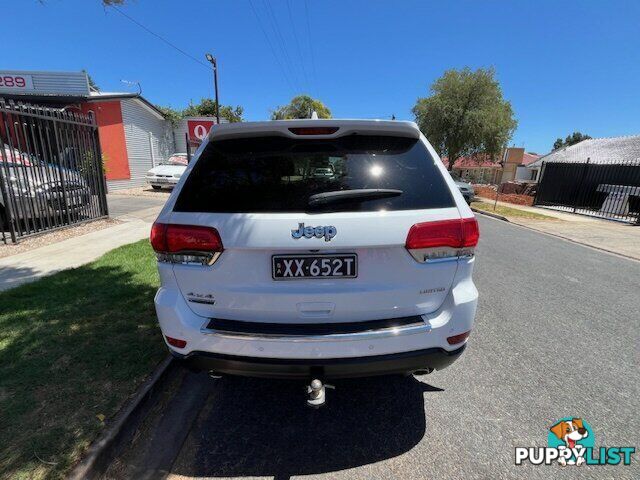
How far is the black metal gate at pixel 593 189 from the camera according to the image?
52.6 feet

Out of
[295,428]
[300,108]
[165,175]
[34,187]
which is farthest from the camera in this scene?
[300,108]

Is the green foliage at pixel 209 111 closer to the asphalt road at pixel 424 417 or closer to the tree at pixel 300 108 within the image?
the tree at pixel 300 108

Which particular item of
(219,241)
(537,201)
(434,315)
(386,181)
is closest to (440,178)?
(386,181)

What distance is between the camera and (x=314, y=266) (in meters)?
1.94

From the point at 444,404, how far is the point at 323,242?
176cm

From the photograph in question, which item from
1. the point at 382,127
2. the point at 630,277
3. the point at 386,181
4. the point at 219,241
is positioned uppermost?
the point at 382,127

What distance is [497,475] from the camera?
207 cm

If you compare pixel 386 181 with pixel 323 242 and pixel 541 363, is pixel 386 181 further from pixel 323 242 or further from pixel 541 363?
pixel 541 363

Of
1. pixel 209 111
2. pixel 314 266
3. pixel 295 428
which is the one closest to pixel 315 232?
pixel 314 266

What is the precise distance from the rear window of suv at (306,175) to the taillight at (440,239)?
0.13 meters

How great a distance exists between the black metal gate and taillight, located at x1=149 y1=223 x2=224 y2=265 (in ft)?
A: 63.7

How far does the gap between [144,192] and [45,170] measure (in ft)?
36.7

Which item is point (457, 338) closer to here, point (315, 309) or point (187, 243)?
point (315, 309)

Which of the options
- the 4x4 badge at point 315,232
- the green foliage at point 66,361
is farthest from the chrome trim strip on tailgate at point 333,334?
the green foliage at point 66,361
